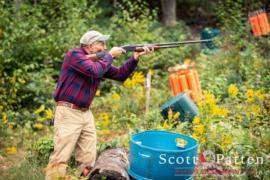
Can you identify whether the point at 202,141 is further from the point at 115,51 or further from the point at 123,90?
the point at 123,90

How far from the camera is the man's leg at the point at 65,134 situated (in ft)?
17.7

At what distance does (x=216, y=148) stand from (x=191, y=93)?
2792 millimetres

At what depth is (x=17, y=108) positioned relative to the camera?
9.02 metres

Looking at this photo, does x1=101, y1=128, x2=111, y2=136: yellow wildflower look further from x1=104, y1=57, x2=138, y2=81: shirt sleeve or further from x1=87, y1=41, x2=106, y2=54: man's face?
x1=87, y1=41, x2=106, y2=54: man's face

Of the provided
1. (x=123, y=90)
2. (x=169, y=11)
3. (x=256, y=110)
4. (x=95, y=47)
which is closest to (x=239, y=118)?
(x=256, y=110)

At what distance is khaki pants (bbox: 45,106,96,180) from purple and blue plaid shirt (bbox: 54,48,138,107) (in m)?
0.15

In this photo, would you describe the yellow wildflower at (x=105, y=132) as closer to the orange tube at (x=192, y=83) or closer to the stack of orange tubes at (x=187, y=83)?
the stack of orange tubes at (x=187, y=83)

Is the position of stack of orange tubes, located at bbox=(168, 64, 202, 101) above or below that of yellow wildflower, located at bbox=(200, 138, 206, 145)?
above

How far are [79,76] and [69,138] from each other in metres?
0.72

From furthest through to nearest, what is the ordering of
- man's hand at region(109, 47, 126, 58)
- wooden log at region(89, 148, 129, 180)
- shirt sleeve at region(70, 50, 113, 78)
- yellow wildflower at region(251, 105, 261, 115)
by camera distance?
yellow wildflower at region(251, 105, 261, 115) → man's hand at region(109, 47, 126, 58) → shirt sleeve at region(70, 50, 113, 78) → wooden log at region(89, 148, 129, 180)

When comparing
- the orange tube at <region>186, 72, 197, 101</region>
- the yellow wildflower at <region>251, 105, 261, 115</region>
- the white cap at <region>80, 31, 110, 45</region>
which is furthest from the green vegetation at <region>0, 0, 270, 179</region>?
the white cap at <region>80, 31, 110, 45</region>

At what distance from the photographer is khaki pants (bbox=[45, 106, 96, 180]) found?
5395mm

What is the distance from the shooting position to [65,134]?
5.40 m

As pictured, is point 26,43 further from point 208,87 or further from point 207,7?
point 207,7
